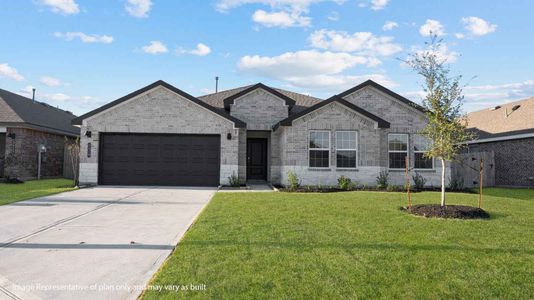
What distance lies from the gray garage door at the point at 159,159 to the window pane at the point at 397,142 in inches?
328

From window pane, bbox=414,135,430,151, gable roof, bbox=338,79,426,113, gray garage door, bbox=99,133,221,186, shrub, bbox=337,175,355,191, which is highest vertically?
gable roof, bbox=338,79,426,113

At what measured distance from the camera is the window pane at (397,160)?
656 inches

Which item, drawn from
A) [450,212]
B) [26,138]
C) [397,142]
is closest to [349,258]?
[450,212]

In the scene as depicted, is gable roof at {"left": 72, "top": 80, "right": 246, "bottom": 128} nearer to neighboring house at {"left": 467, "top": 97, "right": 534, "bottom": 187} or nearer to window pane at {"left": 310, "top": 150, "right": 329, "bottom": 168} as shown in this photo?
window pane at {"left": 310, "top": 150, "right": 329, "bottom": 168}

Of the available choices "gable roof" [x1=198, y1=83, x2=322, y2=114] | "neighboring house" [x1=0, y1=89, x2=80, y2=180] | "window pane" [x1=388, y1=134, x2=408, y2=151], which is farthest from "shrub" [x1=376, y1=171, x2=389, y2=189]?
"neighboring house" [x1=0, y1=89, x2=80, y2=180]

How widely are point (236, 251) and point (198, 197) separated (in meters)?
7.19

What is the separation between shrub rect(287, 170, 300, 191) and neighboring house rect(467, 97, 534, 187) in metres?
11.9

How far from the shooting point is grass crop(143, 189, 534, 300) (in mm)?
3910

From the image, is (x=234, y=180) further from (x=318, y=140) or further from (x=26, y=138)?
(x=26, y=138)

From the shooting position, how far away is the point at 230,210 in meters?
8.84

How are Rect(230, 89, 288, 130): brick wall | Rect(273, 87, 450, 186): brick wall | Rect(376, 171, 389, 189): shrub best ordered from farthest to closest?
Rect(230, 89, 288, 130): brick wall < Rect(273, 87, 450, 186): brick wall < Rect(376, 171, 389, 189): shrub

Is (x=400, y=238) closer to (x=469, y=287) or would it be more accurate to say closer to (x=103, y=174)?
(x=469, y=287)

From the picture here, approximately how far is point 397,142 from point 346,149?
2871 millimetres

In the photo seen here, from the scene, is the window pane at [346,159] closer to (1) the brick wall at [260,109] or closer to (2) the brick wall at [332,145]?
(2) the brick wall at [332,145]
